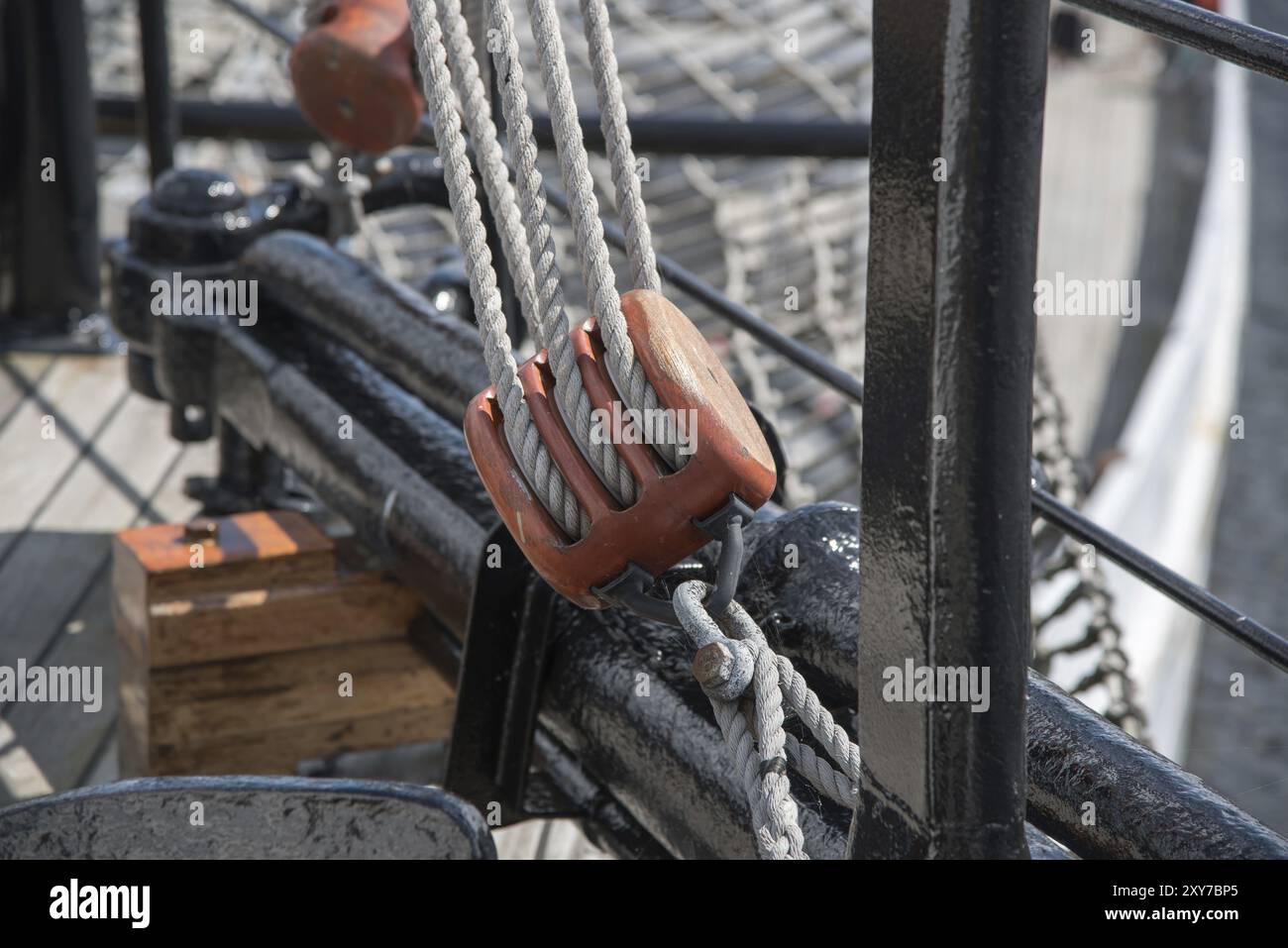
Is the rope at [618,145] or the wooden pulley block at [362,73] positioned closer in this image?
the rope at [618,145]

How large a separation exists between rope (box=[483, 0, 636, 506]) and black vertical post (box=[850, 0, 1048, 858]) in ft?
0.54

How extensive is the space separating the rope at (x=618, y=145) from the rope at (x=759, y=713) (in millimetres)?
182

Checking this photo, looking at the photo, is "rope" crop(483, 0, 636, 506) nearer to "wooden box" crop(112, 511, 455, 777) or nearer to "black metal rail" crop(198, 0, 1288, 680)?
"black metal rail" crop(198, 0, 1288, 680)

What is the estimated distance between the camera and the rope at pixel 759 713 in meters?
0.81

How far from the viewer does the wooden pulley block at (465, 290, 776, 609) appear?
81cm

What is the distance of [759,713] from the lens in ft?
2.69

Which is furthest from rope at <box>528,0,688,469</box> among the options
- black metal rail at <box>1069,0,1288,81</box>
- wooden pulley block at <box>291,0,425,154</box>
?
wooden pulley block at <box>291,0,425,154</box>

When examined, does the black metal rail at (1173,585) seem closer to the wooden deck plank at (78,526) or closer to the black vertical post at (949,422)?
the black vertical post at (949,422)

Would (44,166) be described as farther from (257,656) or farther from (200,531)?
(257,656)

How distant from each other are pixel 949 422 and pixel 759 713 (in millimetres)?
214

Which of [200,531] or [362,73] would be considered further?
[362,73]

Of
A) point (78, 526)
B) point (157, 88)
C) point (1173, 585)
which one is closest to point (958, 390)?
point (1173, 585)

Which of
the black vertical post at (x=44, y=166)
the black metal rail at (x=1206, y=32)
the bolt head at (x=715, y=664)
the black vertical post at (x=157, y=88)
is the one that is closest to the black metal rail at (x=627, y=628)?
the bolt head at (x=715, y=664)

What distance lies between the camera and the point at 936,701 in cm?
70
